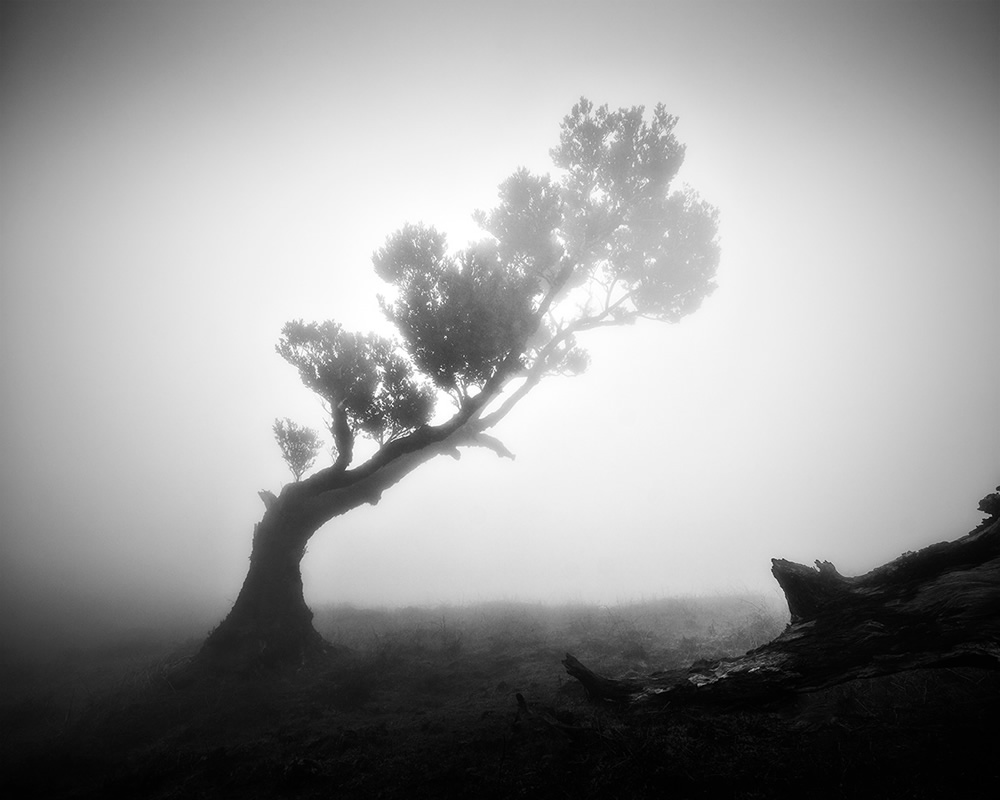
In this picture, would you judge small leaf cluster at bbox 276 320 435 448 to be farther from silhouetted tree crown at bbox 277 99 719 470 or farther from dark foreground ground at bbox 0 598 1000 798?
dark foreground ground at bbox 0 598 1000 798

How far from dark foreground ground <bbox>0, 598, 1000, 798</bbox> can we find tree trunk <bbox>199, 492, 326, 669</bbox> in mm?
870

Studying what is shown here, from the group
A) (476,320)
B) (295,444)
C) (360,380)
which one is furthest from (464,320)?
(295,444)

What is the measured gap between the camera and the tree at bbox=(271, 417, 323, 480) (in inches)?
625

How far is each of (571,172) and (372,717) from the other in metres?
19.8

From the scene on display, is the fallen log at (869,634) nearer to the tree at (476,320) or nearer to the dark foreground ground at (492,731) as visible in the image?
the dark foreground ground at (492,731)

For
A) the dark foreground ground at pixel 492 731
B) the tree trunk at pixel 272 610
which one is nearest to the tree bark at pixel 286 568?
the tree trunk at pixel 272 610

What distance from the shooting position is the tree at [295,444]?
52.1 ft

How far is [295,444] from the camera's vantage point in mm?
15891

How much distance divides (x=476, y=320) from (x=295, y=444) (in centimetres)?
948

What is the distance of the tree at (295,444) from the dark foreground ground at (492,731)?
7007 millimetres

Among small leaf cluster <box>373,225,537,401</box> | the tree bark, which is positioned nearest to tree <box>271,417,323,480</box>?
the tree bark

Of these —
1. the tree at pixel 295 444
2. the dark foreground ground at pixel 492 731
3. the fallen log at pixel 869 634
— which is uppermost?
the tree at pixel 295 444

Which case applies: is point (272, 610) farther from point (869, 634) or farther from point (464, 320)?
point (869, 634)

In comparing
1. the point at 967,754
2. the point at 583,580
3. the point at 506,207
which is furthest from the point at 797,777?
the point at 583,580
